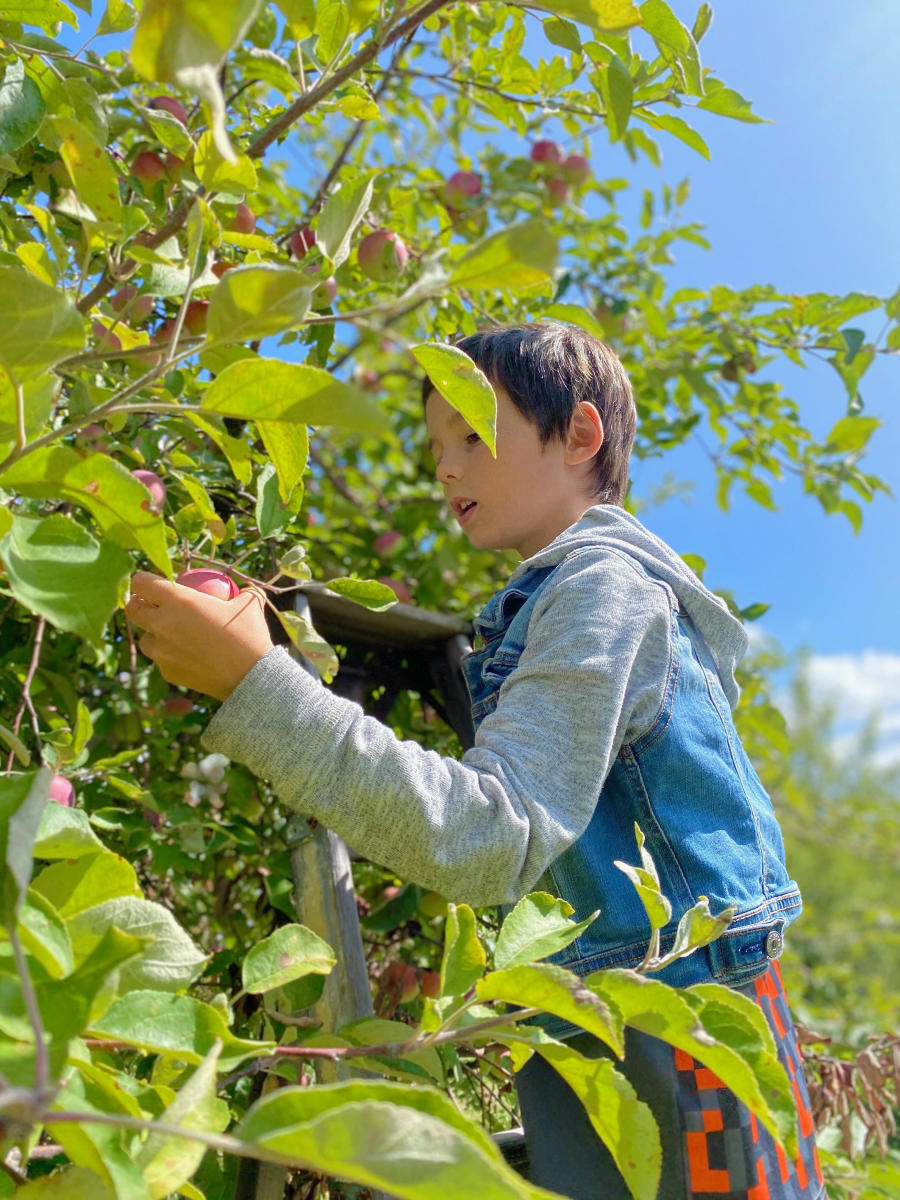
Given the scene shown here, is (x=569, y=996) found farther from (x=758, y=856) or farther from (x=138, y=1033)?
(x=758, y=856)

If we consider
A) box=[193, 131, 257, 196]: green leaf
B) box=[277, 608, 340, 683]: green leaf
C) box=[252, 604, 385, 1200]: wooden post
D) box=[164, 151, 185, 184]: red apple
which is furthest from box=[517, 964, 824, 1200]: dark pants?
box=[164, 151, 185, 184]: red apple

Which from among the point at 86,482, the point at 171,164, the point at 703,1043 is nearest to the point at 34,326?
the point at 86,482

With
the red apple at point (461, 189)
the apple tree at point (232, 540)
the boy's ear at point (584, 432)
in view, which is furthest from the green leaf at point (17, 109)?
the red apple at point (461, 189)

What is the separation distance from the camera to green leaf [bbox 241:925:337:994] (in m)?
0.61

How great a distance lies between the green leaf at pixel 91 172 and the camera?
0.67 metres

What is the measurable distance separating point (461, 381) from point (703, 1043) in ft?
1.28

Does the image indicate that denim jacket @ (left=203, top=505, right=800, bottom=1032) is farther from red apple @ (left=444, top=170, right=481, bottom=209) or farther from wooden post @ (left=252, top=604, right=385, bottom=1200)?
red apple @ (left=444, top=170, right=481, bottom=209)

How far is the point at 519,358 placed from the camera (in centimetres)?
115

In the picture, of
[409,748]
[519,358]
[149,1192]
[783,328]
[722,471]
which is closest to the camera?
[149,1192]

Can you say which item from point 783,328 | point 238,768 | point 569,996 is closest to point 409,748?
point 569,996

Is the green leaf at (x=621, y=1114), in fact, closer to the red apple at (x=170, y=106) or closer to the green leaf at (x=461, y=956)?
the green leaf at (x=461, y=956)

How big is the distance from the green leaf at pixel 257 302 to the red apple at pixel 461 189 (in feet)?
5.11

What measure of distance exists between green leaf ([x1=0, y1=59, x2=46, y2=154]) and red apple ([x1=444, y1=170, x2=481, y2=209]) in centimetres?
118

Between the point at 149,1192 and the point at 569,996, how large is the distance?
0.66ft
